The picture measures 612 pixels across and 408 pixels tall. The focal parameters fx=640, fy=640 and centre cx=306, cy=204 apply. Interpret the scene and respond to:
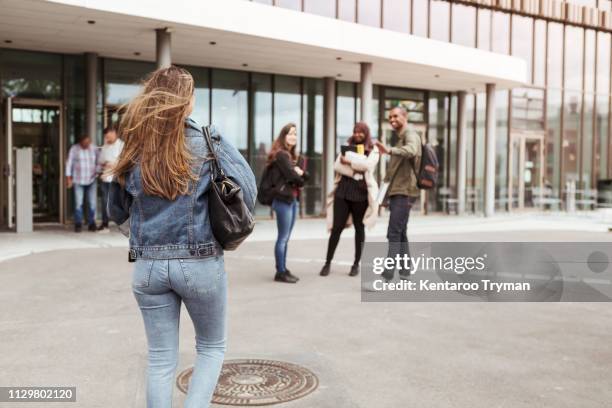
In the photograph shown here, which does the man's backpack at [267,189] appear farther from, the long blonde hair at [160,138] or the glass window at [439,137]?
the glass window at [439,137]

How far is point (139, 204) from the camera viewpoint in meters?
2.63

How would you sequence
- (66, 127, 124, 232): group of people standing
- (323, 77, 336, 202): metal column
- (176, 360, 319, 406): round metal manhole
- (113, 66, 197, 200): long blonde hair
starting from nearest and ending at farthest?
(113, 66, 197, 200): long blonde hair
(176, 360, 319, 406): round metal manhole
(66, 127, 124, 232): group of people standing
(323, 77, 336, 202): metal column

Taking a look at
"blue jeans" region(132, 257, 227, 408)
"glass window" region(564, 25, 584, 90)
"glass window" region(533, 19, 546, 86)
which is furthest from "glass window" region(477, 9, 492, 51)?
"blue jeans" region(132, 257, 227, 408)

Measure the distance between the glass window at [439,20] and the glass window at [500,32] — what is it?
7.31 ft

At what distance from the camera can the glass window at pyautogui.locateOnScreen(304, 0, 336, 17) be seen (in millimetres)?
16766

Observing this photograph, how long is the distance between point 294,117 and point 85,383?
14.2m

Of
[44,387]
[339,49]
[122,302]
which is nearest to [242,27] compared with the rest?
[339,49]

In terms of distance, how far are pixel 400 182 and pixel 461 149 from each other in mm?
13802

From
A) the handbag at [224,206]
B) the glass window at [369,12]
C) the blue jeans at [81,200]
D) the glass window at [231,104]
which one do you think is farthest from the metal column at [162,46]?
the handbag at [224,206]

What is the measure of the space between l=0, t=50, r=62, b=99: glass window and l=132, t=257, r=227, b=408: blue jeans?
12.8 metres

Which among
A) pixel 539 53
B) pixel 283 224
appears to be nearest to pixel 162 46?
pixel 283 224

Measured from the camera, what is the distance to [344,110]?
60.8 feet

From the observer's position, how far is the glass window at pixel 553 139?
23203 mm

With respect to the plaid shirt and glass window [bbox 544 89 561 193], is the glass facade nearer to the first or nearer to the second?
glass window [bbox 544 89 561 193]
